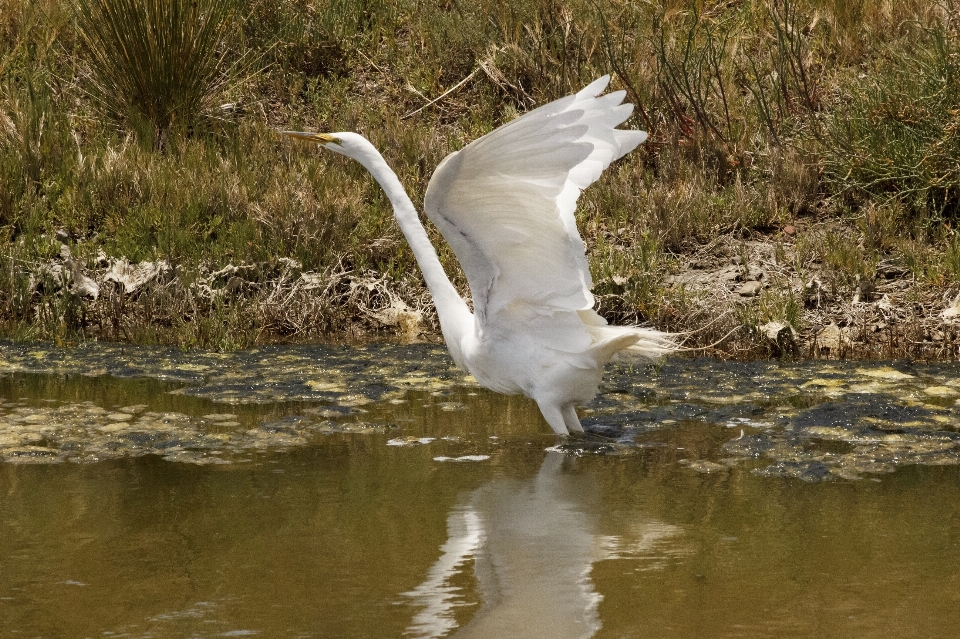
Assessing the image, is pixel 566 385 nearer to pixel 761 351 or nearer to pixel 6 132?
pixel 761 351

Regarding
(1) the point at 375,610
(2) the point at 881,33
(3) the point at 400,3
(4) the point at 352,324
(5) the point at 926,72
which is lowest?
(1) the point at 375,610

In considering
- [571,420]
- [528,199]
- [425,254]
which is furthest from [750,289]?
[528,199]

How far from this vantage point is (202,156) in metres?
9.92

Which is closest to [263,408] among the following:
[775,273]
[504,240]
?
[504,240]

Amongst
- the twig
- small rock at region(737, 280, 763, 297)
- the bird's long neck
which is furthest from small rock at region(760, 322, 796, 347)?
the twig

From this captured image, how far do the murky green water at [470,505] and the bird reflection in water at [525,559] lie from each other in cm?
1

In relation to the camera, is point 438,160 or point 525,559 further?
point 438,160

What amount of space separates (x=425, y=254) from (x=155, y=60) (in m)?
5.50

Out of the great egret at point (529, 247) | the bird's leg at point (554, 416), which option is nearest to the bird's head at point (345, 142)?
the great egret at point (529, 247)

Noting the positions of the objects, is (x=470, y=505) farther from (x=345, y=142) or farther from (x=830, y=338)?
(x=830, y=338)

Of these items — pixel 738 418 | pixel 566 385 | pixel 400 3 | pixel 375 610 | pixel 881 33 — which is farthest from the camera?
pixel 400 3

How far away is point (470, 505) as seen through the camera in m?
4.55

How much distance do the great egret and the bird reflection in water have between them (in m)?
0.53

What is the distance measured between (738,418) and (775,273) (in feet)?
8.91
